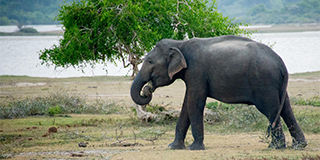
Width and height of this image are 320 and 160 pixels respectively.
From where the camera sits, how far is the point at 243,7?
102 m

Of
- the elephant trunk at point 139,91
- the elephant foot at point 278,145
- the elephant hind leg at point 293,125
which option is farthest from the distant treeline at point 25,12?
the elephant foot at point 278,145

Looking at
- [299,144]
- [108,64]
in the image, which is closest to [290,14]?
[108,64]

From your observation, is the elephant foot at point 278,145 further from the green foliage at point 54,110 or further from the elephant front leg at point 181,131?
the green foliage at point 54,110

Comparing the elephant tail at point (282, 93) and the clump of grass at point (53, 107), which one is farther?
the clump of grass at point (53, 107)

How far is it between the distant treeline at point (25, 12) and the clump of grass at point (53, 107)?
215 ft

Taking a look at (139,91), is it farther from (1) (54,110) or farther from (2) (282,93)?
(1) (54,110)

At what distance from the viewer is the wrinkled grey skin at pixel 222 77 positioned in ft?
27.1

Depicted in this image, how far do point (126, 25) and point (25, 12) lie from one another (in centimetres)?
7587

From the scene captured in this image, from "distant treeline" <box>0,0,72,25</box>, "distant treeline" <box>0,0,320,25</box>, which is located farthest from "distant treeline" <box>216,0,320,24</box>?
"distant treeline" <box>0,0,72,25</box>

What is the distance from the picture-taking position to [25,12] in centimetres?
8288

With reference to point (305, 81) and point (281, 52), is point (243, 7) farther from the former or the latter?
point (305, 81)

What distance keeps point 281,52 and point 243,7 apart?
4731 centimetres

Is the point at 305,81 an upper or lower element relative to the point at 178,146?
lower

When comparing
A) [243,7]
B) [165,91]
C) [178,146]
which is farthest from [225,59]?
[243,7]
